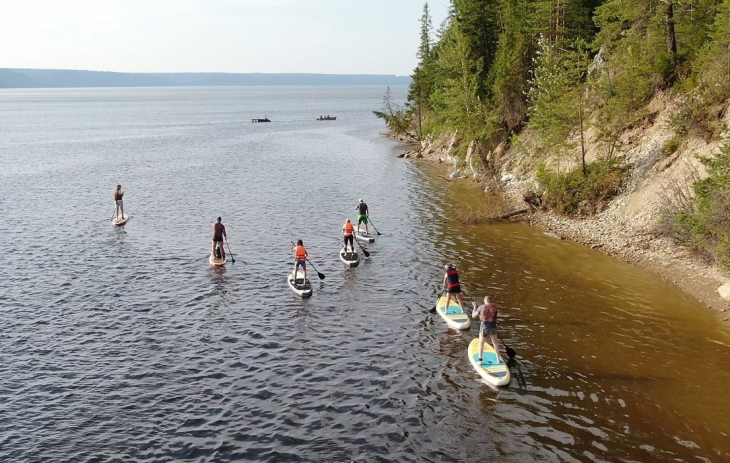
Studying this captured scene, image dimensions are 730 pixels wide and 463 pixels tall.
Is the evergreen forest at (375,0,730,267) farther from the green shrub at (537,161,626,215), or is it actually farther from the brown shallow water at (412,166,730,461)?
the brown shallow water at (412,166,730,461)

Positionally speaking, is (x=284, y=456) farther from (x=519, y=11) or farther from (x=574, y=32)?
(x=519, y=11)

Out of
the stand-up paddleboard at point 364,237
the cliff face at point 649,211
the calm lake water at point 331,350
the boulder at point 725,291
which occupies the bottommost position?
the calm lake water at point 331,350

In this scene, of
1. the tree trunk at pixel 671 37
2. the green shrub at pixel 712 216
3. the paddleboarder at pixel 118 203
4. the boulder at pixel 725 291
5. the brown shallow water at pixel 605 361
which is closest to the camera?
the brown shallow water at pixel 605 361

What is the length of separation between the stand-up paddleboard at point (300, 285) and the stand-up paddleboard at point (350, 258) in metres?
3.41

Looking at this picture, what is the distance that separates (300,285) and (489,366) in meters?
10.9

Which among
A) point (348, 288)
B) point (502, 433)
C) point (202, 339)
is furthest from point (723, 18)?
point (202, 339)

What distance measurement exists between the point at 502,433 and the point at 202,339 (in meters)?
11.8

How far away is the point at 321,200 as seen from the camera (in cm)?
4675

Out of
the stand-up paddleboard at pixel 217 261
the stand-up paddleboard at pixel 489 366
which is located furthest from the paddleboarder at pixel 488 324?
the stand-up paddleboard at pixel 217 261

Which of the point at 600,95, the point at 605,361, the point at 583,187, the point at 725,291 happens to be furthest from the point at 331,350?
the point at 600,95

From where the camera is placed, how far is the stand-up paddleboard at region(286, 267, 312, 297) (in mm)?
25859

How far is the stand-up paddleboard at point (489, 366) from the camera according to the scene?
1766 centimetres

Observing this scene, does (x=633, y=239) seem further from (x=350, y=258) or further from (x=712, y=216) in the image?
(x=350, y=258)

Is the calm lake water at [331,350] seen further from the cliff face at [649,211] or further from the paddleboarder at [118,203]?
the cliff face at [649,211]
